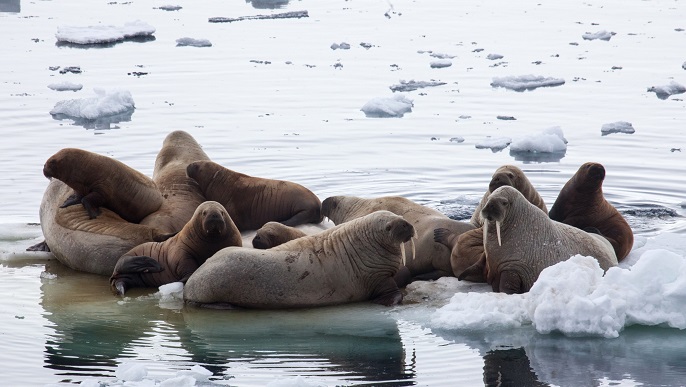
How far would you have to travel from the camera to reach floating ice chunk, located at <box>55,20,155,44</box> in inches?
904

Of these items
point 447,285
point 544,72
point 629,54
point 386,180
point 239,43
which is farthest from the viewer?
point 239,43

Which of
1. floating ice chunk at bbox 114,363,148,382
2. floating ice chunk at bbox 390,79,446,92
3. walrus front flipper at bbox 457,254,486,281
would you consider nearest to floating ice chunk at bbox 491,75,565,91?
floating ice chunk at bbox 390,79,446,92

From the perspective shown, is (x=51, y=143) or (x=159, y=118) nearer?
(x=51, y=143)

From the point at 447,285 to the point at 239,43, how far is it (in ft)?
51.4

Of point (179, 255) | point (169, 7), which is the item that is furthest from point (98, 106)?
point (169, 7)

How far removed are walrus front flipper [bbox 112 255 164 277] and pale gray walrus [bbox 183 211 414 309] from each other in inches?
18.6

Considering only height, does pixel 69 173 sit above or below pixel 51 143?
above

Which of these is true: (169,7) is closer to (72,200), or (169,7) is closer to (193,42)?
(193,42)

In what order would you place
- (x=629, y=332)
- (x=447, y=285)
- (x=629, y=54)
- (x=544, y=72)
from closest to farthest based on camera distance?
(x=629, y=332), (x=447, y=285), (x=544, y=72), (x=629, y=54)

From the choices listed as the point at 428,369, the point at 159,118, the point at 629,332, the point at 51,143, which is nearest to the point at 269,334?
the point at 428,369

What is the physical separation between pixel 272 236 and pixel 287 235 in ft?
0.49

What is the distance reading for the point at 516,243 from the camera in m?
8.47

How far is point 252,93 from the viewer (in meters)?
18.4

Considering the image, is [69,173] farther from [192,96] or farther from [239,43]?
[239,43]
